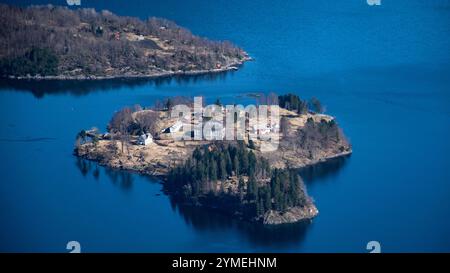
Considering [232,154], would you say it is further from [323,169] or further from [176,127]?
[176,127]

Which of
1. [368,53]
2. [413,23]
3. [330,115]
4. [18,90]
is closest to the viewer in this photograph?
[330,115]

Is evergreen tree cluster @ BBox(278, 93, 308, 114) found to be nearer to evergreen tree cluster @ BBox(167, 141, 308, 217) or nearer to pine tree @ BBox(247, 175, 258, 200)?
evergreen tree cluster @ BBox(167, 141, 308, 217)

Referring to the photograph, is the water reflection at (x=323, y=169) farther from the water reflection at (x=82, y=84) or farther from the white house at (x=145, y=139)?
the water reflection at (x=82, y=84)

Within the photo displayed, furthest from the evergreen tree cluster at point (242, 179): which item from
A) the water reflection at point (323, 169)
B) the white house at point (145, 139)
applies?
the white house at point (145, 139)

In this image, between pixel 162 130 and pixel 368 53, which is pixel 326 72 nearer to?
pixel 368 53

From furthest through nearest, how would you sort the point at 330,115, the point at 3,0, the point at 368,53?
1. the point at 3,0
2. the point at 368,53
3. the point at 330,115

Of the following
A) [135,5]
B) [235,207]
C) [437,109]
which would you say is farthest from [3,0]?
[235,207]

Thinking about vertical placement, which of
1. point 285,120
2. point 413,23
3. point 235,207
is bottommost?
point 235,207

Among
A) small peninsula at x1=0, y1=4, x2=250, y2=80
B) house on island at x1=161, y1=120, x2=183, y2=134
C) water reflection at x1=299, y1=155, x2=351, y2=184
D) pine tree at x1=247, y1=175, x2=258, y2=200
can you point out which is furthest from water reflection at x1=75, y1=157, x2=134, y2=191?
small peninsula at x1=0, y1=4, x2=250, y2=80
